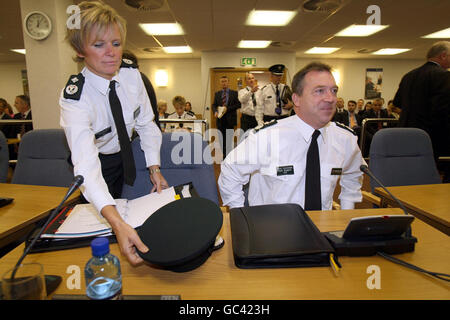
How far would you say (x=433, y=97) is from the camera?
272cm

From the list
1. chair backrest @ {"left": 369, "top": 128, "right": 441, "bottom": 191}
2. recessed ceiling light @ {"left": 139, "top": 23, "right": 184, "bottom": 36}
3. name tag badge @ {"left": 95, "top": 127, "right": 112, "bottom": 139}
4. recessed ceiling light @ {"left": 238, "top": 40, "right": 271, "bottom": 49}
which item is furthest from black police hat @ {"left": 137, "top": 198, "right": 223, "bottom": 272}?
recessed ceiling light @ {"left": 238, "top": 40, "right": 271, "bottom": 49}

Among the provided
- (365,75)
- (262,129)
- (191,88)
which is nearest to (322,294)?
(262,129)

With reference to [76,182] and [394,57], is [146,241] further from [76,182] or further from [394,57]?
[394,57]

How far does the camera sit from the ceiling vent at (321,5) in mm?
4188

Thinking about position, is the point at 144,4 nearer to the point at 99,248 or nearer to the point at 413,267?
the point at 99,248

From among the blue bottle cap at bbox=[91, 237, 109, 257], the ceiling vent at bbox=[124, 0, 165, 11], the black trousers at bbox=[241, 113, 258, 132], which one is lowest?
the blue bottle cap at bbox=[91, 237, 109, 257]

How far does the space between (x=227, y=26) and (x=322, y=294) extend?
577 centimetres

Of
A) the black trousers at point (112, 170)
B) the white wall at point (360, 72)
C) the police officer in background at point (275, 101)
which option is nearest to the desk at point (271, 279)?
the black trousers at point (112, 170)

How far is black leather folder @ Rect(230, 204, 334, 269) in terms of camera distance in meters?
0.71

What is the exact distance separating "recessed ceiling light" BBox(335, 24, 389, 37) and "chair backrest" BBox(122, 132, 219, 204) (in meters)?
5.56

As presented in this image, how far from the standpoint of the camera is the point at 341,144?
140 centimetres

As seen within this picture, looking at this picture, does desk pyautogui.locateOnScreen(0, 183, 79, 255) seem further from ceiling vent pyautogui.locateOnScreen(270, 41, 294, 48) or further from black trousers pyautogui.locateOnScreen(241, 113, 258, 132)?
ceiling vent pyautogui.locateOnScreen(270, 41, 294, 48)

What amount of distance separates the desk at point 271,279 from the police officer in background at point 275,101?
14.6 ft

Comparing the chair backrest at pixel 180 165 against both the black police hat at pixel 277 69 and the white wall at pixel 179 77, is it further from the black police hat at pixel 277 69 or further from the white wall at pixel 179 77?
the white wall at pixel 179 77
